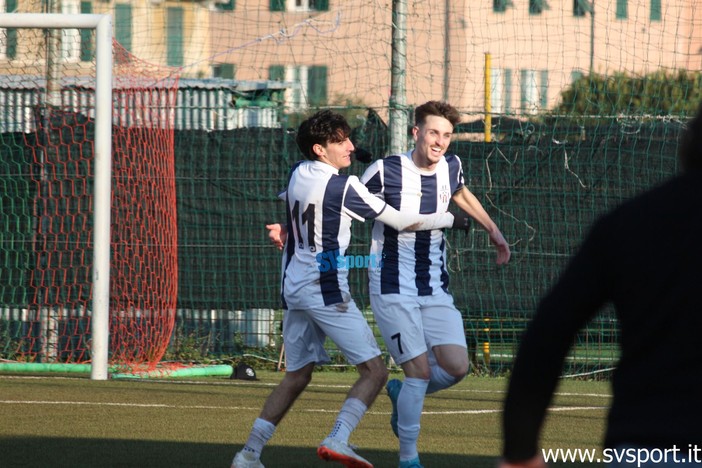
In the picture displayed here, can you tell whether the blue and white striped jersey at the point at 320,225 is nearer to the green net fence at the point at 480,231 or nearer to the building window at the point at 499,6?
the green net fence at the point at 480,231

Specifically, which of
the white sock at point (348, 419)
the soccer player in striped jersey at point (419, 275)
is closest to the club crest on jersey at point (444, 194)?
the soccer player in striped jersey at point (419, 275)

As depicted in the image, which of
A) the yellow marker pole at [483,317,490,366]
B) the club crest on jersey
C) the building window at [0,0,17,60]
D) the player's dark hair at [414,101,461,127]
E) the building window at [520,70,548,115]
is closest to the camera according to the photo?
the player's dark hair at [414,101,461,127]

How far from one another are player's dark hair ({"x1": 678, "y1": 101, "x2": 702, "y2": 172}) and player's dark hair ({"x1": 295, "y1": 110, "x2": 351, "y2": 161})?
4168 mm

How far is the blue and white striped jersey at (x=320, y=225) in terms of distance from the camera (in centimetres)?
635

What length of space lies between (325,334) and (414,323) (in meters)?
0.48

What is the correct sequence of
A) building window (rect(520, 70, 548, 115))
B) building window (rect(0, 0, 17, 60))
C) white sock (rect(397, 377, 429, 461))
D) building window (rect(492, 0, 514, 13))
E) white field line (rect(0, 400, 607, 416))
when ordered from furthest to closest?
building window (rect(492, 0, 514, 13)) < building window (rect(520, 70, 548, 115)) < building window (rect(0, 0, 17, 60)) < white field line (rect(0, 400, 607, 416)) < white sock (rect(397, 377, 429, 461))

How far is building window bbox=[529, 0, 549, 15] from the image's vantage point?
1228 cm

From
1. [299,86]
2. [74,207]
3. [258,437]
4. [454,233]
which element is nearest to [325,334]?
[258,437]

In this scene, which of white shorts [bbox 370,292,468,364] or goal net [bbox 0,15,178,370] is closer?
white shorts [bbox 370,292,468,364]

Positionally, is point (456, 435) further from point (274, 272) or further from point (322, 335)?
point (274, 272)

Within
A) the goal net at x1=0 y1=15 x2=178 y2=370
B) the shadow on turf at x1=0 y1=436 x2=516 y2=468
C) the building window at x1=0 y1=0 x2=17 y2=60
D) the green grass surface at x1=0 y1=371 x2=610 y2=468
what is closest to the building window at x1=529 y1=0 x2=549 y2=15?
the goal net at x1=0 y1=15 x2=178 y2=370

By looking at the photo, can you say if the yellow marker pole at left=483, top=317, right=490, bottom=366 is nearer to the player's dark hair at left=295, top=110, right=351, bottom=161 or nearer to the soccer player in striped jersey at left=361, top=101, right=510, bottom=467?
the soccer player in striped jersey at left=361, top=101, right=510, bottom=467

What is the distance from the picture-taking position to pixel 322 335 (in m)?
6.59

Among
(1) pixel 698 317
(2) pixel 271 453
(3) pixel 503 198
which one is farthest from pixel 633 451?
(3) pixel 503 198
